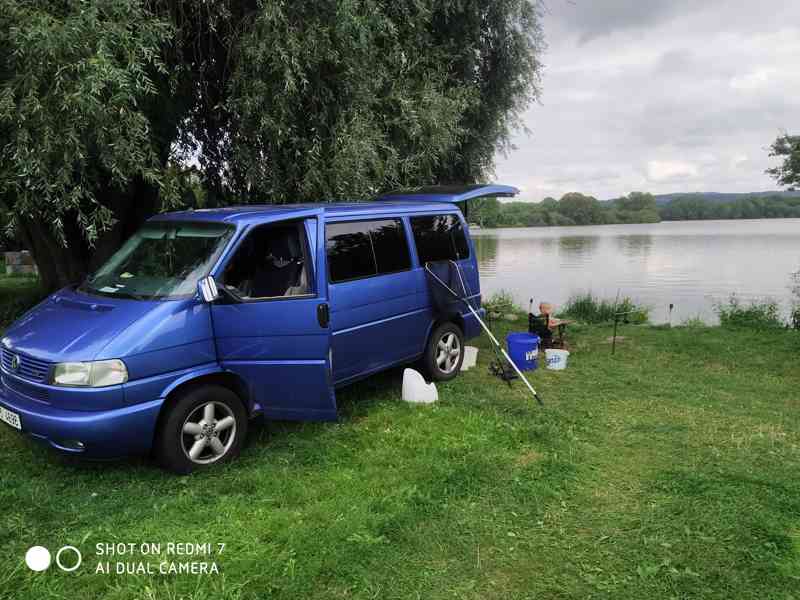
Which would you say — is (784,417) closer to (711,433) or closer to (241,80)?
(711,433)

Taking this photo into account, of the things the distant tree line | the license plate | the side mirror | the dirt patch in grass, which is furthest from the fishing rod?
the distant tree line

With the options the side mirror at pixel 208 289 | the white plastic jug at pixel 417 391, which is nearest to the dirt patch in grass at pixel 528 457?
the white plastic jug at pixel 417 391

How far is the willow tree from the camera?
5.23 meters

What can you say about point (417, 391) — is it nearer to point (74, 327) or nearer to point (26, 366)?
point (74, 327)

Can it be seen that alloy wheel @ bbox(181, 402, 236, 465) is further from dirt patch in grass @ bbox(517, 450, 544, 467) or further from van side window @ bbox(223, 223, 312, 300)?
dirt patch in grass @ bbox(517, 450, 544, 467)

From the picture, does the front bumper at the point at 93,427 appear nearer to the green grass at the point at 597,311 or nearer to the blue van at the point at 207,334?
the blue van at the point at 207,334

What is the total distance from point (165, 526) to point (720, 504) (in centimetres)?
351

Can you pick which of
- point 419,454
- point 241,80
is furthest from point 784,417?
point 241,80

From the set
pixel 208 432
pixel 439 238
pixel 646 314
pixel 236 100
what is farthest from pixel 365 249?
pixel 646 314

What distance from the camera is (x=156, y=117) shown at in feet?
24.5

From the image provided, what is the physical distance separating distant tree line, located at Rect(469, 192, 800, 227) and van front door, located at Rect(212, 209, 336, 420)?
34.9 metres

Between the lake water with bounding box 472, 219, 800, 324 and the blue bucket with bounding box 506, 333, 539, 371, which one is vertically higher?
the blue bucket with bounding box 506, 333, 539, 371

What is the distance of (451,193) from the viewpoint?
6.89 metres

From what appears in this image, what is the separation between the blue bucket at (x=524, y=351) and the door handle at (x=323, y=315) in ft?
11.2
